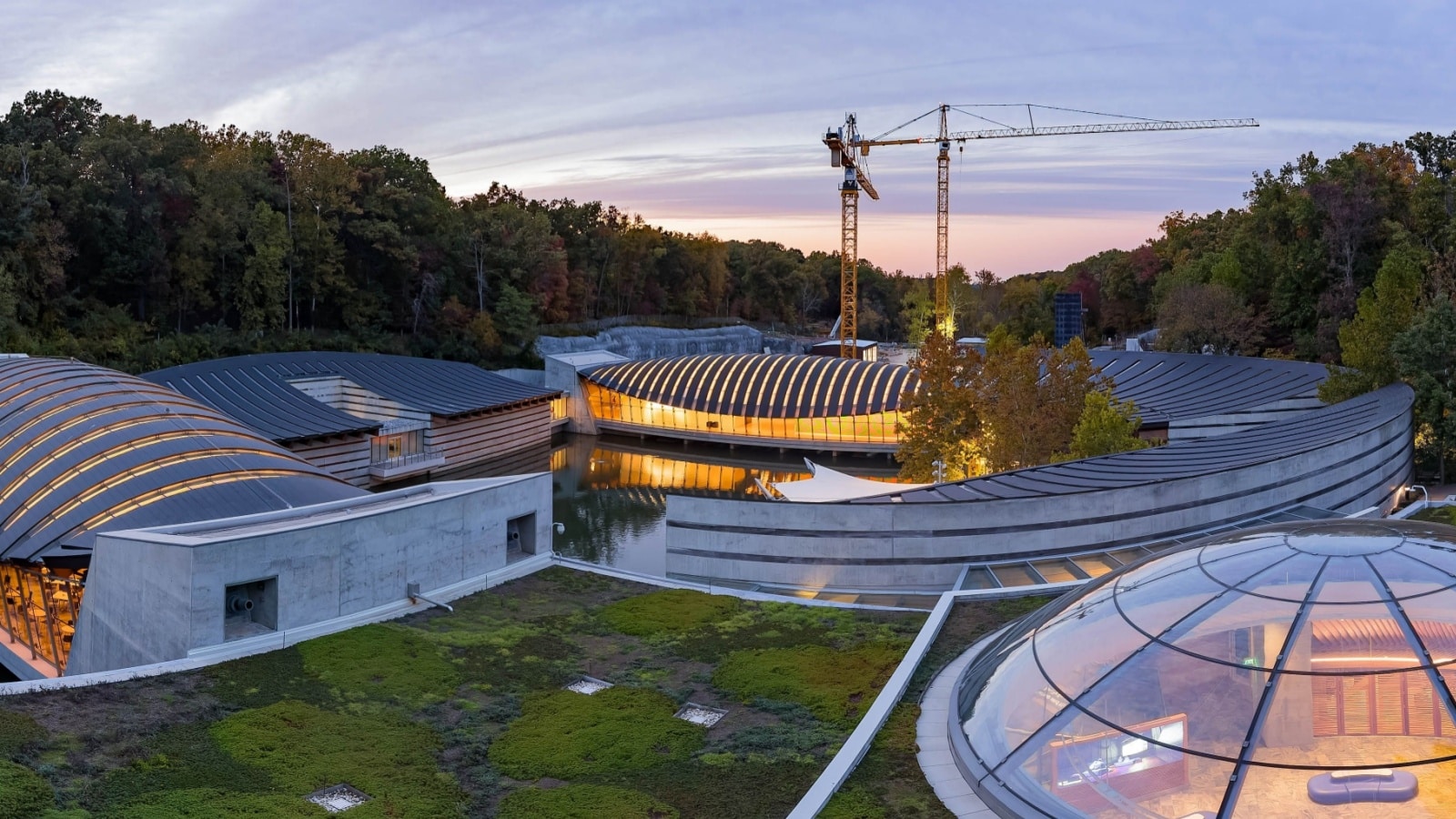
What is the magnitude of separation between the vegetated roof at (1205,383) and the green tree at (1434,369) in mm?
5384

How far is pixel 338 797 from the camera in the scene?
11211 mm

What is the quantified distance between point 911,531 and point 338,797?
13.5m

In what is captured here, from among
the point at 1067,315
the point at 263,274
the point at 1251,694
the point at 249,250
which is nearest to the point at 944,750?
the point at 1251,694

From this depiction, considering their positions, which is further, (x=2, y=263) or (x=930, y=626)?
(x=2, y=263)

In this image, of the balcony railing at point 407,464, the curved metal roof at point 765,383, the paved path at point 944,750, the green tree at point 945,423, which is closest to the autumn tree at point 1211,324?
the curved metal roof at point 765,383

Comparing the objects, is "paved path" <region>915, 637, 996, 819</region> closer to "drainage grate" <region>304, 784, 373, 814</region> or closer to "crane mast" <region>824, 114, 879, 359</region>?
"drainage grate" <region>304, 784, 373, 814</region>

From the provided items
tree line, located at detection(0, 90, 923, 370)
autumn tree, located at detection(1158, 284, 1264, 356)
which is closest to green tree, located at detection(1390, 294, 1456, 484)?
autumn tree, located at detection(1158, 284, 1264, 356)

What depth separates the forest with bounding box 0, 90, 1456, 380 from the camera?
159ft

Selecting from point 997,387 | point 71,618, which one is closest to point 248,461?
point 71,618

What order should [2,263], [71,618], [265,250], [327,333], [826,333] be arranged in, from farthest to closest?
[826,333] → [327,333] → [265,250] → [2,263] → [71,618]

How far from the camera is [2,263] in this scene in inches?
1709

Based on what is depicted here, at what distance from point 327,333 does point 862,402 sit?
30.1 m

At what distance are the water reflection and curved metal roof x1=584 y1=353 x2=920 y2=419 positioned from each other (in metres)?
2.21

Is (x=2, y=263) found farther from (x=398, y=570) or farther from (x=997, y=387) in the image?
(x=997, y=387)
